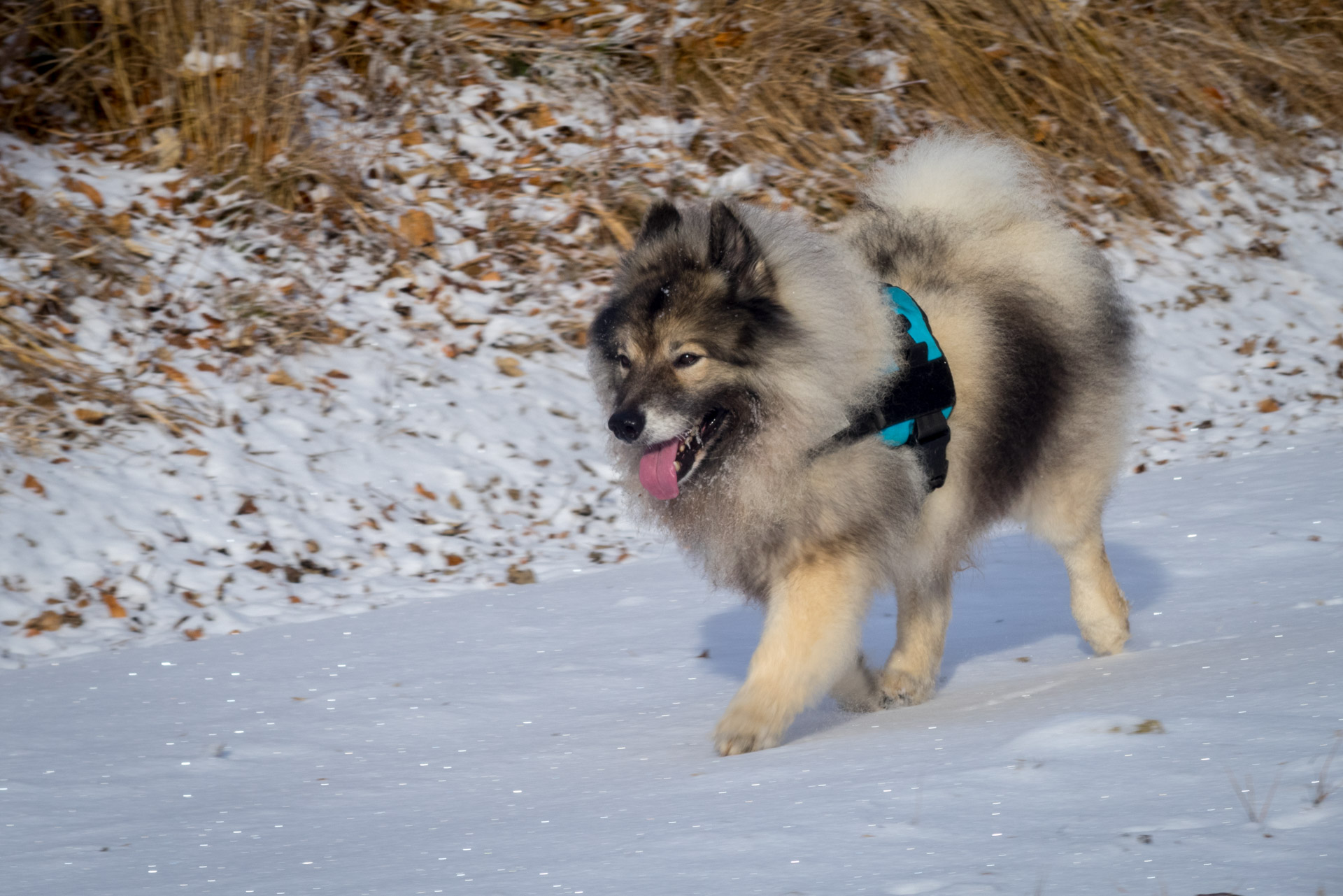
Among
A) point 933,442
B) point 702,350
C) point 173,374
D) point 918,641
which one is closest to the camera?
point 702,350

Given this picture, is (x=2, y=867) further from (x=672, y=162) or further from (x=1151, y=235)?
(x=1151, y=235)

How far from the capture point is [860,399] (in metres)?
3.31

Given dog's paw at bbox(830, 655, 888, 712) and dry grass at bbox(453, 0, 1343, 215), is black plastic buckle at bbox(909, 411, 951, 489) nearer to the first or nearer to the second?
dog's paw at bbox(830, 655, 888, 712)

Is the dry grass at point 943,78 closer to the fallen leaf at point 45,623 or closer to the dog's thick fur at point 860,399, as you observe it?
the dog's thick fur at point 860,399

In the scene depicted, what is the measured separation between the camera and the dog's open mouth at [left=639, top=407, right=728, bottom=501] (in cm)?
327

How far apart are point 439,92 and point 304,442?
12.4 ft

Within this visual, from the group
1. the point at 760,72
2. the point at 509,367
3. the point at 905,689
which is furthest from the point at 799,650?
the point at 760,72

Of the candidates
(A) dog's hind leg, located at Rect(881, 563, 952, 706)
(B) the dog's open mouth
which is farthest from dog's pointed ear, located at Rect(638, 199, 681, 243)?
(A) dog's hind leg, located at Rect(881, 563, 952, 706)

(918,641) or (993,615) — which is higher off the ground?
(918,641)

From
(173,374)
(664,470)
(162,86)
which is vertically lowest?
(173,374)

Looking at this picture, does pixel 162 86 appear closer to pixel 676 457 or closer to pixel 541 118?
pixel 541 118

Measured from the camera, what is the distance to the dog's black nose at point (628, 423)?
3160 millimetres

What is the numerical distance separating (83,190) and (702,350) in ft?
18.3

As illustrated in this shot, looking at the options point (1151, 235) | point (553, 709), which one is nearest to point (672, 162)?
point (1151, 235)
